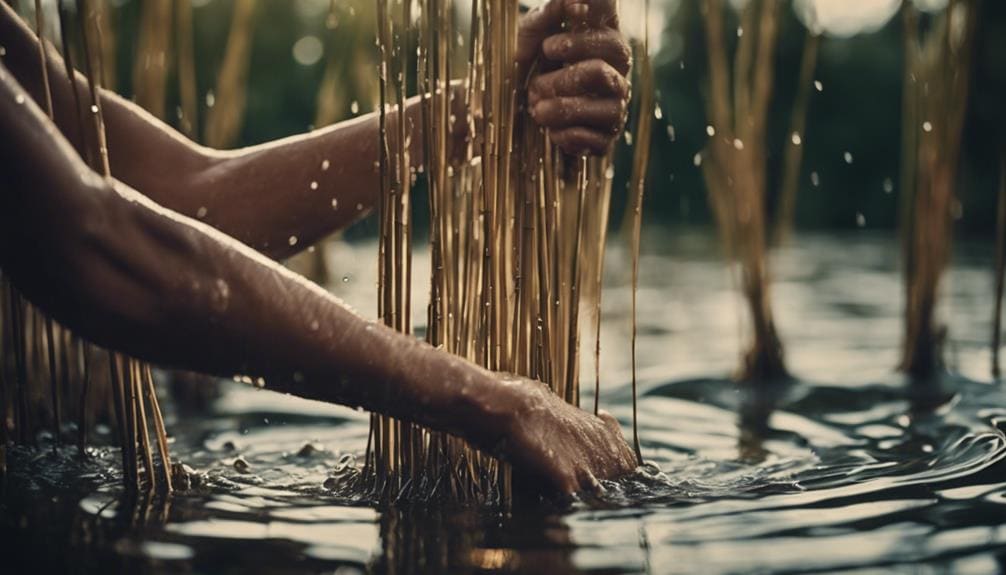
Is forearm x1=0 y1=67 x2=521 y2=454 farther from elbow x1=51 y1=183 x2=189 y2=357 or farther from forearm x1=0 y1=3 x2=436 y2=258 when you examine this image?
forearm x1=0 y1=3 x2=436 y2=258

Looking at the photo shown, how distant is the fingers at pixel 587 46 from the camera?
132 cm

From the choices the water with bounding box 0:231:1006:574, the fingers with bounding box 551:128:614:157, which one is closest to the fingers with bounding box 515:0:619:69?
the fingers with bounding box 551:128:614:157

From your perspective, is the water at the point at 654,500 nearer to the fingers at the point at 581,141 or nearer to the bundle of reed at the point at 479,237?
the bundle of reed at the point at 479,237

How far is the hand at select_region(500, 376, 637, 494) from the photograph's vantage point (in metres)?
1.18

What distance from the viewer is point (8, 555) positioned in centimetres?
116

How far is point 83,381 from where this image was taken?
1508mm

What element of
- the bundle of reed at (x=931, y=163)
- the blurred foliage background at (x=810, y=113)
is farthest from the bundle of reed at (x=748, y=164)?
the blurred foliage background at (x=810, y=113)

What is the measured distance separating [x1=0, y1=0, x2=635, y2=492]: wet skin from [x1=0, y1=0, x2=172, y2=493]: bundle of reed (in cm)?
8

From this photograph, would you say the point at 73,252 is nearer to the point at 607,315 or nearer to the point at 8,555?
the point at 8,555

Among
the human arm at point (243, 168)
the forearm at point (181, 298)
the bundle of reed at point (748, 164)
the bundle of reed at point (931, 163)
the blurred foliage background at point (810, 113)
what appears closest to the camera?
the forearm at point (181, 298)

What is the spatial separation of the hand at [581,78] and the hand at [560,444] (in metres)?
0.32

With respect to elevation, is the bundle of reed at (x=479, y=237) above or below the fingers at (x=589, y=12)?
below

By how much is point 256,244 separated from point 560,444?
2.03 feet

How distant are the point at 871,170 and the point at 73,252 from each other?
12.1 metres
